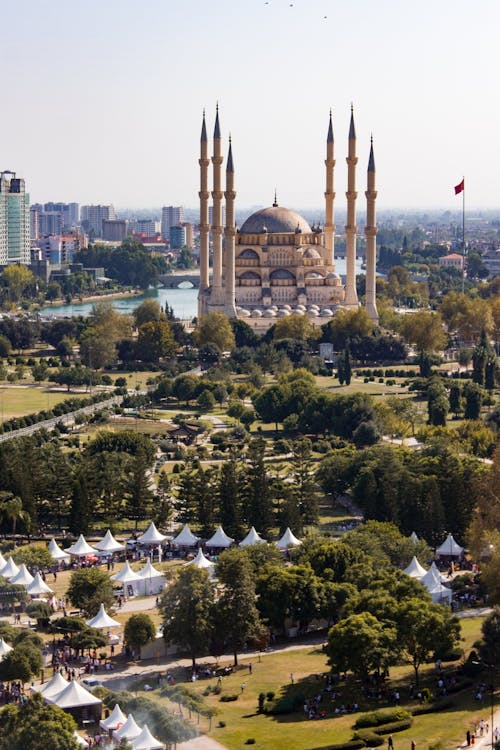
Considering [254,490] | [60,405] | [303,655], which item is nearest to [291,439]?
[60,405]

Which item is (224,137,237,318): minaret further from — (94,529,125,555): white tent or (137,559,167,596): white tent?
(137,559,167,596): white tent

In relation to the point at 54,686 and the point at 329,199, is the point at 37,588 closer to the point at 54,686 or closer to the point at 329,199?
the point at 54,686

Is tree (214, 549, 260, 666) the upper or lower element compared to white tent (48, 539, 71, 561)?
upper

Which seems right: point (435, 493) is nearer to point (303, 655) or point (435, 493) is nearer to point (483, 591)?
point (483, 591)

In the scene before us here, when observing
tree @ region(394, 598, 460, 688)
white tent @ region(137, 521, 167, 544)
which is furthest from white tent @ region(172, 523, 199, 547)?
tree @ region(394, 598, 460, 688)

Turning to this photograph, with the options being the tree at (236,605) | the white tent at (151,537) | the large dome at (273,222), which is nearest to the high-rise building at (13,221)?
the large dome at (273,222)

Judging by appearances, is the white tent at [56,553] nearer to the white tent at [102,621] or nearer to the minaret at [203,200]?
the white tent at [102,621]

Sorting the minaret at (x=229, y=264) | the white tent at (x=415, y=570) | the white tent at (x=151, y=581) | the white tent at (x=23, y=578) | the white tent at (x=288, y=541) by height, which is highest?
the minaret at (x=229, y=264)
